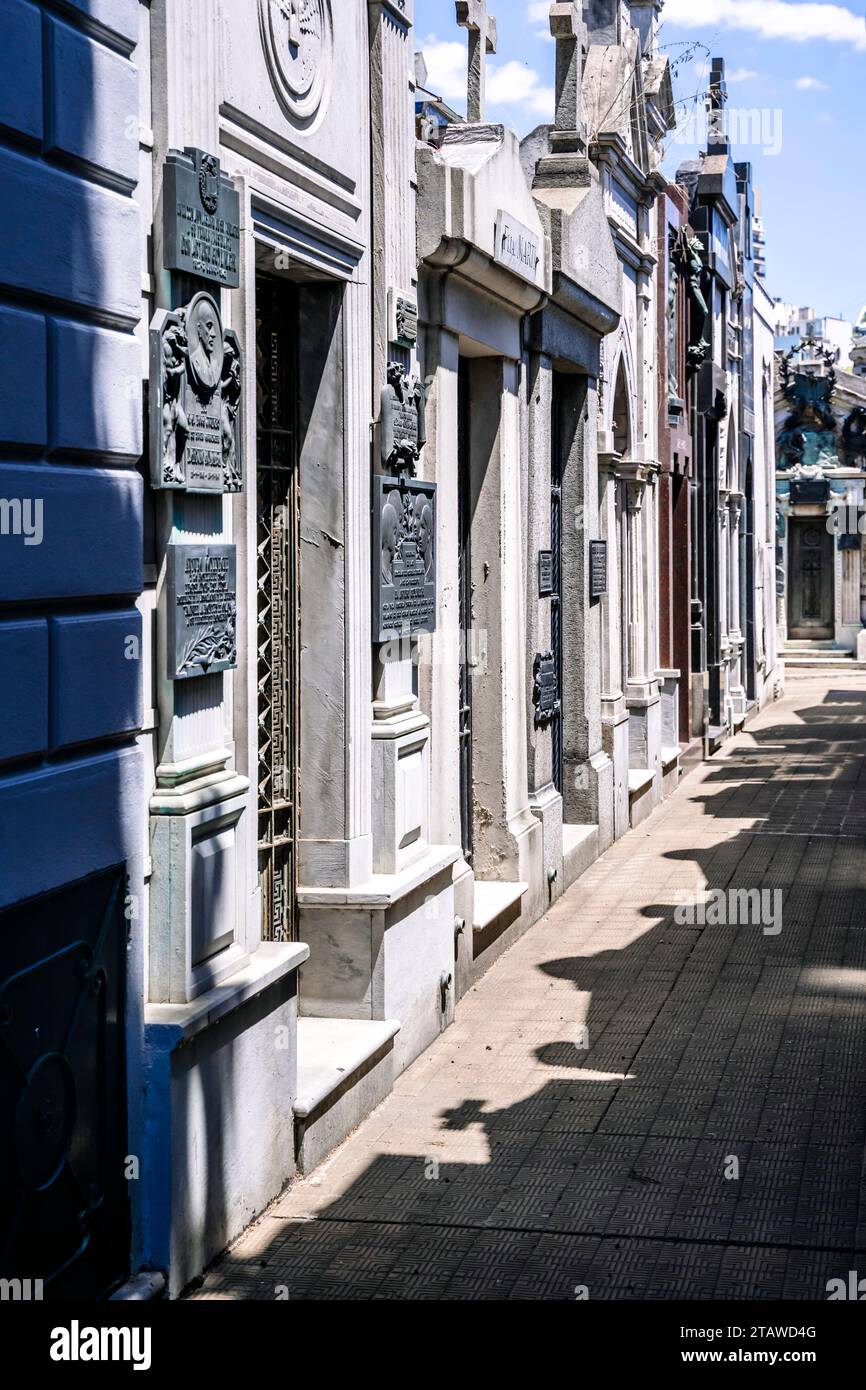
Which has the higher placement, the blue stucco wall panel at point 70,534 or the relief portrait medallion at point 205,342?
the relief portrait medallion at point 205,342

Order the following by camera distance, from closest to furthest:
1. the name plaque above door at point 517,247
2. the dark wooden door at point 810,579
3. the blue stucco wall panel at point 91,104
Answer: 1. the blue stucco wall panel at point 91,104
2. the name plaque above door at point 517,247
3. the dark wooden door at point 810,579

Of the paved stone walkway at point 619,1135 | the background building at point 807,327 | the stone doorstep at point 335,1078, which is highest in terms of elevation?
the background building at point 807,327

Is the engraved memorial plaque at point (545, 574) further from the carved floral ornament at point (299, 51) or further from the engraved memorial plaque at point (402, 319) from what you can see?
the carved floral ornament at point (299, 51)

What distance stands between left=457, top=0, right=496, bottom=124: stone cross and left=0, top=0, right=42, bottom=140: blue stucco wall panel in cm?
551

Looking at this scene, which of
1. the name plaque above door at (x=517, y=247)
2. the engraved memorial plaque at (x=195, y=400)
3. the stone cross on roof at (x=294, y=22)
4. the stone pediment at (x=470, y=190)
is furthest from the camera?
the name plaque above door at (x=517, y=247)

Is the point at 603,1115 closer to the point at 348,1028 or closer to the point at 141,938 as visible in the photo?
the point at 348,1028

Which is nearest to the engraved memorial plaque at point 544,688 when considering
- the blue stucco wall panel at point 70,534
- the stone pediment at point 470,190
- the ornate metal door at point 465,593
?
the ornate metal door at point 465,593

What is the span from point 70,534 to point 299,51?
9.01ft

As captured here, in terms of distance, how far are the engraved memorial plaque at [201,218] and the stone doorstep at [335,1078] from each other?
2.93 meters

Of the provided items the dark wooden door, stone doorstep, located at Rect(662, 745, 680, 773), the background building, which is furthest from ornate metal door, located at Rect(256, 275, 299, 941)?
the background building

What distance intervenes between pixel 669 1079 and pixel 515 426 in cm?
433

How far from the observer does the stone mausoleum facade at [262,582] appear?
4570 mm

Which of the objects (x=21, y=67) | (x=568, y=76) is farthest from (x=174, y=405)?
(x=568, y=76)

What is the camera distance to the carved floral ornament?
6184 mm
